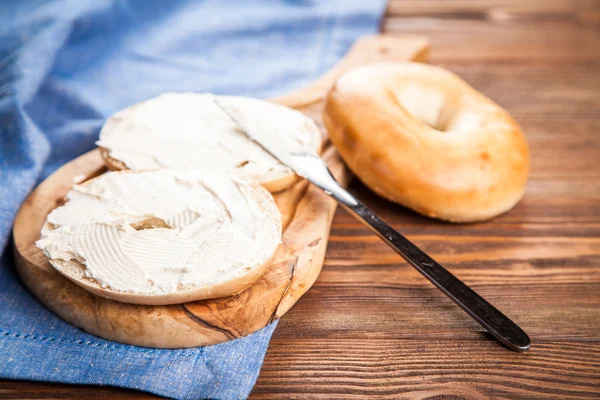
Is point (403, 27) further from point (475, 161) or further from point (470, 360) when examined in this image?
point (470, 360)

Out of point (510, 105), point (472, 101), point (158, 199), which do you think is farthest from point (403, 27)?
point (158, 199)

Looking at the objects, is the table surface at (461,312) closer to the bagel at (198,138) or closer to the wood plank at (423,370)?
the wood plank at (423,370)

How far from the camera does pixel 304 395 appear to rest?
88 cm

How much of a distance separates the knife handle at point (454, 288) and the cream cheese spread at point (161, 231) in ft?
0.62

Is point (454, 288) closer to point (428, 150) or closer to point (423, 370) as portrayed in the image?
point (423, 370)

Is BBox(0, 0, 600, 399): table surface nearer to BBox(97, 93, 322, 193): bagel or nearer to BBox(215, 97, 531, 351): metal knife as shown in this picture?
BBox(215, 97, 531, 351): metal knife

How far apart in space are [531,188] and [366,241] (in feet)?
1.50

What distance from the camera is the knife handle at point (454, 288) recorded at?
3.12ft

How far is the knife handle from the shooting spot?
3.12 feet

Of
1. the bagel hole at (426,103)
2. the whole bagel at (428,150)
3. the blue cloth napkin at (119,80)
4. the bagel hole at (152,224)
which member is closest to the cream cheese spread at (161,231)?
the bagel hole at (152,224)

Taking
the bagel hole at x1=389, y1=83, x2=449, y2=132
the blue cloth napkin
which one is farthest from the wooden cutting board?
the bagel hole at x1=389, y1=83, x2=449, y2=132

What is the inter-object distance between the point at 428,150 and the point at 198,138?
1.52 ft

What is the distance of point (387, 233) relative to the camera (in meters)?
1.08

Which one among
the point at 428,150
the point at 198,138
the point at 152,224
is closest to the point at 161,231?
the point at 152,224
